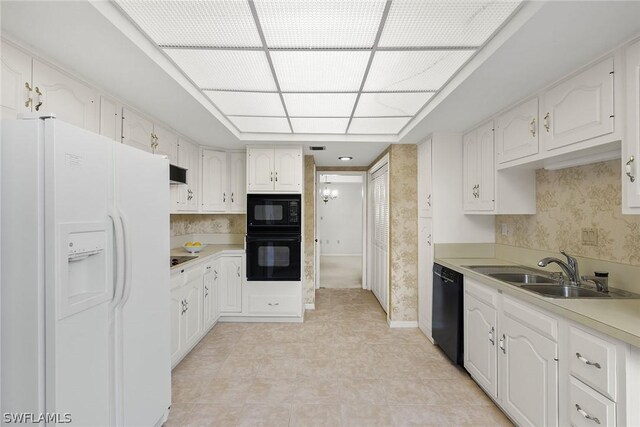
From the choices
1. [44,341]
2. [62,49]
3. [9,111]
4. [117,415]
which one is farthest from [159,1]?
[117,415]

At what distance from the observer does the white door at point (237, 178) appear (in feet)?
12.1

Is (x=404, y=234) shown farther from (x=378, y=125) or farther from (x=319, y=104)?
(x=319, y=104)

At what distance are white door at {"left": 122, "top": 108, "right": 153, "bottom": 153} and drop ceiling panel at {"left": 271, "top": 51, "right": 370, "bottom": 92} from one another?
1240 mm

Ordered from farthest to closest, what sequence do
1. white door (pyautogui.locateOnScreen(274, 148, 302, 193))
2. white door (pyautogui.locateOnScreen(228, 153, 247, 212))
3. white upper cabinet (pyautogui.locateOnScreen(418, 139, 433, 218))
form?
white door (pyautogui.locateOnScreen(228, 153, 247, 212))
white door (pyautogui.locateOnScreen(274, 148, 302, 193))
white upper cabinet (pyautogui.locateOnScreen(418, 139, 433, 218))

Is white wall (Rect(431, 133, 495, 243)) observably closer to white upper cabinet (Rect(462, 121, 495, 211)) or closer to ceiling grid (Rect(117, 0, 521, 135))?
white upper cabinet (Rect(462, 121, 495, 211))

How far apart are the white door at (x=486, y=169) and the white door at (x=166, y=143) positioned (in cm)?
298

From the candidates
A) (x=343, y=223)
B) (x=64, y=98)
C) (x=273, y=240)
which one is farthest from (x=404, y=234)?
(x=343, y=223)

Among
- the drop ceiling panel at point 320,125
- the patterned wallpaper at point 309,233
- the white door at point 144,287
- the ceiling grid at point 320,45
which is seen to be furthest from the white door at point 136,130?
the patterned wallpaper at point 309,233

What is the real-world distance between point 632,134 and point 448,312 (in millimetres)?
1769

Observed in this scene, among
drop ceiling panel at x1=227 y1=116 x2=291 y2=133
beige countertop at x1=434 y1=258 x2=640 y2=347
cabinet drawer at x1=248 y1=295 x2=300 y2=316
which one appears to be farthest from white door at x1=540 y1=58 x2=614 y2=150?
cabinet drawer at x1=248 y1=295 x2=300 y2=316

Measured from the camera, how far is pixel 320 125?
2.88 meters

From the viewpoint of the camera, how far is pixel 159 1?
1249 mm

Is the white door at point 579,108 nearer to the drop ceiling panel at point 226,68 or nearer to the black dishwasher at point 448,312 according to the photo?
the black dishwasher at point 448,312

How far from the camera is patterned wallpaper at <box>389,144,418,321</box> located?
11.0 ft
